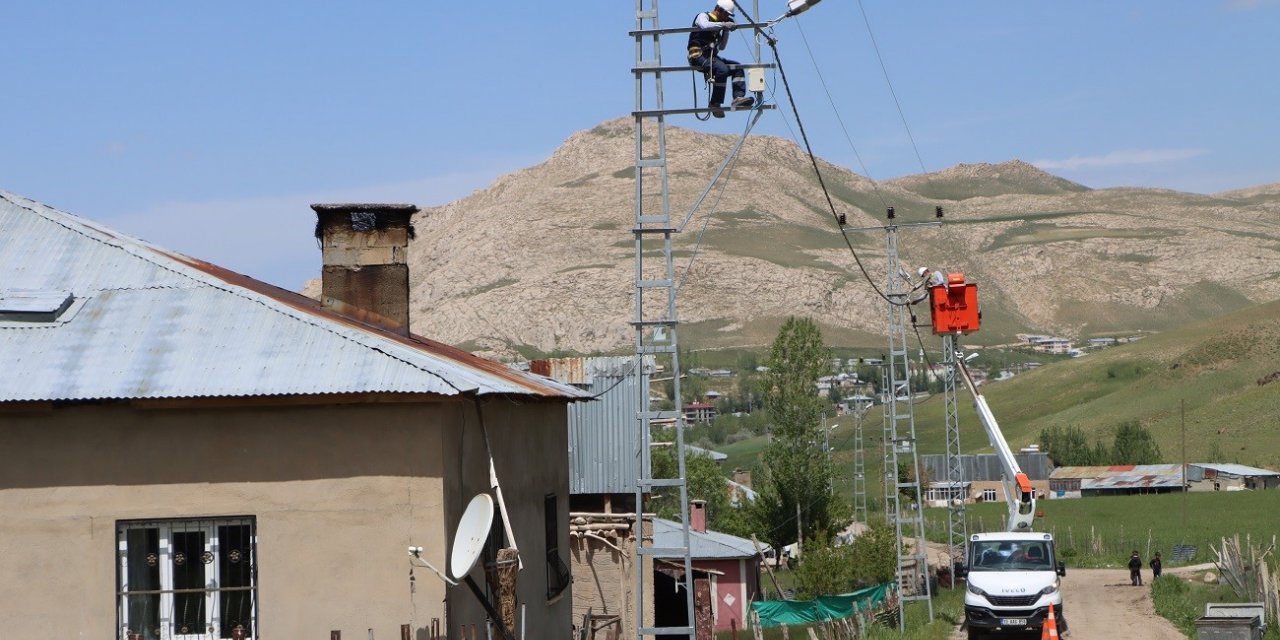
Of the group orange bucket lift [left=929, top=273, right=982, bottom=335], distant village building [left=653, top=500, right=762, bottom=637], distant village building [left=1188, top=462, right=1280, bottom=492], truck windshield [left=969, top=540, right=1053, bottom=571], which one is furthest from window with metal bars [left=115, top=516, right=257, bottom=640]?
distant village building [left=1188, top=462, right=1280, bottom=492]

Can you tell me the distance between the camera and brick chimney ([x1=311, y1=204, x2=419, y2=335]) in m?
18.9

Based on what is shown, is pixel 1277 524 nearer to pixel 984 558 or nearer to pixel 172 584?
pixel 984 558

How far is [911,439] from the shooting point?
3722 centimetres

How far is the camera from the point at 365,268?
1891 cm

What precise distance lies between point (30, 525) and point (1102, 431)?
139 m

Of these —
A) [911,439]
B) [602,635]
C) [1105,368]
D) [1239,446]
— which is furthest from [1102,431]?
[602,635]

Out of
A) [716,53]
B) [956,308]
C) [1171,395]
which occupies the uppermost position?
[716,53]

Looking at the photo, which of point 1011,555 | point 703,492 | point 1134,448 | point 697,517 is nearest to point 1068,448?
point 1134,448

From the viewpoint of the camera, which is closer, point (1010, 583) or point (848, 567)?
point (1010, 583)

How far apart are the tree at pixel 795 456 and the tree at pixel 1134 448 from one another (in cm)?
5915

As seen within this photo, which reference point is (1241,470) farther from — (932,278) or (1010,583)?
(1010,583)

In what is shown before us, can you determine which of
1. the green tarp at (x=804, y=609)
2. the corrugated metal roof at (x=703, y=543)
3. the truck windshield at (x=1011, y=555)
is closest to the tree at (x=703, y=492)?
the corrugated metal roof at (x=703, y=543)

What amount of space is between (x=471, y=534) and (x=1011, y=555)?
1844 cm

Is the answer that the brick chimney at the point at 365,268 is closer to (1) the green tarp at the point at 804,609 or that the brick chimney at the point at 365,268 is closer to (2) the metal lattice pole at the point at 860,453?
(1) the green tarp at the point at 804,609
